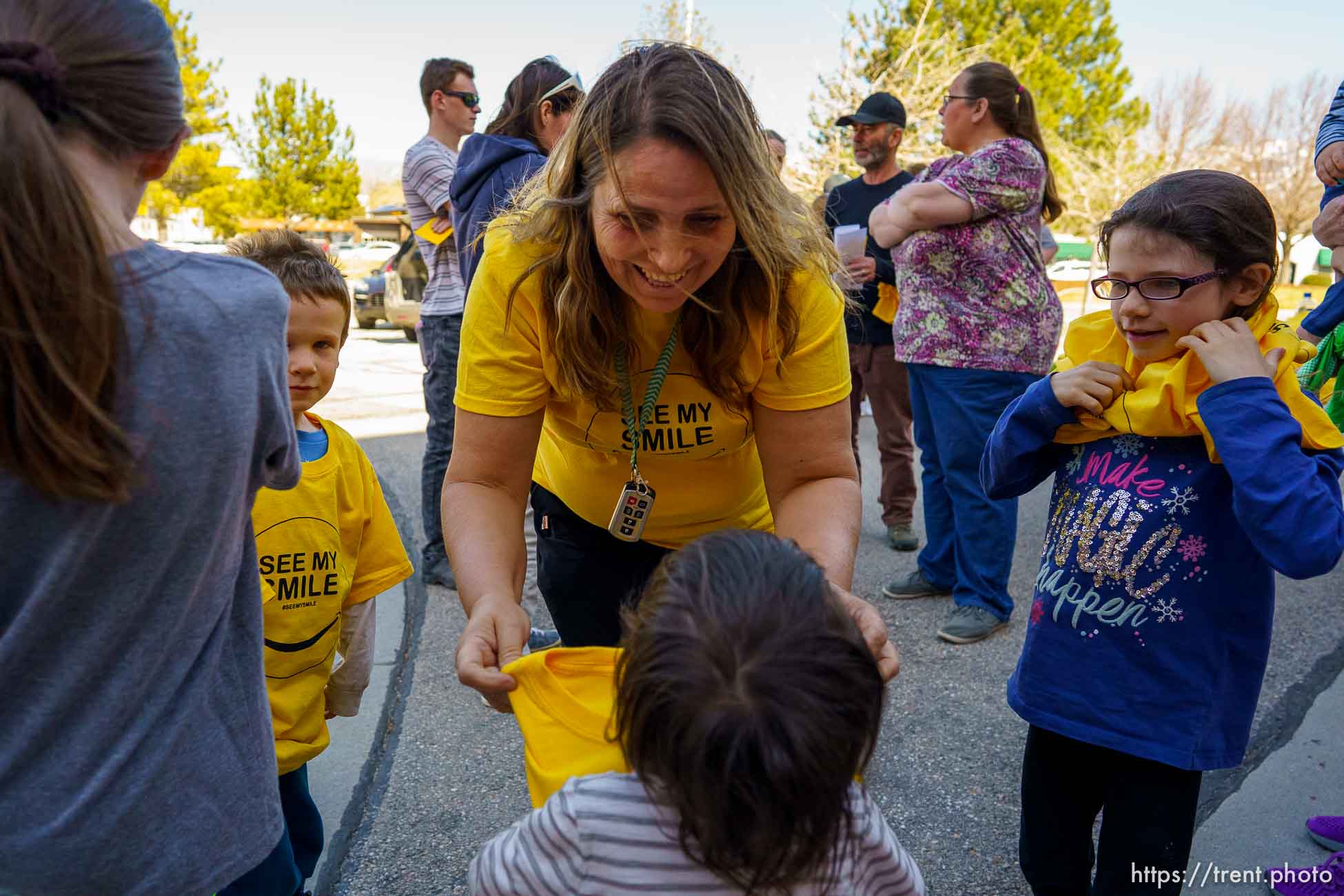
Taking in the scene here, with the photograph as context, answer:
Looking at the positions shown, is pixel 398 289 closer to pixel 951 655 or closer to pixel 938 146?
pixel 938 146

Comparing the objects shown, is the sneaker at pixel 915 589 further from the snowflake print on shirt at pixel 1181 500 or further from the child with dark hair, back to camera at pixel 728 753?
the child with dark hair, back to camera at pixel 728 753

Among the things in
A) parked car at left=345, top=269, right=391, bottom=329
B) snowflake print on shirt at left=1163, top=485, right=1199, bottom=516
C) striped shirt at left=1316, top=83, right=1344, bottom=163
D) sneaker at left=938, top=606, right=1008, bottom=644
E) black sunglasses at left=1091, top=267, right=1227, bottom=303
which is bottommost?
parked car at left=345, top=269, right=391, bottom=329

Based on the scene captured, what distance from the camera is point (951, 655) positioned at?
12.6 ft

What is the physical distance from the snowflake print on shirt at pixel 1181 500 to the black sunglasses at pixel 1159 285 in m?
0.37

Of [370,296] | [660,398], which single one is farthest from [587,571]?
[370,296]

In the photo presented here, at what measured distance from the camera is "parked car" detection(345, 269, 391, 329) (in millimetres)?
17750

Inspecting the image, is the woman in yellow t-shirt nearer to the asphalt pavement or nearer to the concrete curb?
the asphalt pavement

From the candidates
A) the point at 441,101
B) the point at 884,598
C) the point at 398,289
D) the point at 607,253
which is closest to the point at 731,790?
the point at 607,253

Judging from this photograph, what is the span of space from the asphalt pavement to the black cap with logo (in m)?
2.52

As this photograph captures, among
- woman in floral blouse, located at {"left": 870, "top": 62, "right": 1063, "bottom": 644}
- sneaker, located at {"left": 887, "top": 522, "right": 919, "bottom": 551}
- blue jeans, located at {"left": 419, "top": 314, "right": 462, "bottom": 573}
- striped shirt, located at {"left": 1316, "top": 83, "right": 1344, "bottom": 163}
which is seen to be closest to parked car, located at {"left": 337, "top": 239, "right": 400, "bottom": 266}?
blue jeans, located at {"left": 419, "top": 314, "right": 462, "bottom": 573}

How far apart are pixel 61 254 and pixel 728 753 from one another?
878mm

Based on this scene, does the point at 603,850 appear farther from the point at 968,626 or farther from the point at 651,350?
the point at 968,626

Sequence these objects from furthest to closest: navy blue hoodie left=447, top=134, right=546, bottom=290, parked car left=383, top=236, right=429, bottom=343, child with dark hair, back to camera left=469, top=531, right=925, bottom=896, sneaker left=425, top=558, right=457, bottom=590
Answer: parked car left=383, top=236, right=429, bottom=343 → sneaker left=425, top=558, right=457, bottom=590 → navy blue hoodie left=447, top=134, right=546, bottom=290 → child with dark hair, back to camera left=469, top=531, right=925, bottom=896

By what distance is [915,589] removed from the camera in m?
4.42
